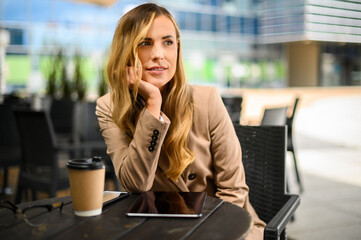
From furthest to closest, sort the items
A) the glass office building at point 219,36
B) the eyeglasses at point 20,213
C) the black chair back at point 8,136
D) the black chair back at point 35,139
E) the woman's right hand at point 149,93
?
1. the glass office building at point 219,36
2. the black chair back at point 8,136
3. the black chair back at point 35,139
4. the woman's right hand at point 149,93
5. the eyeglasses at point 20,213

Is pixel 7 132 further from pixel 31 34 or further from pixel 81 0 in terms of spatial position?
pixel 31 34

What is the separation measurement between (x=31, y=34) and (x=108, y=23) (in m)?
3.47

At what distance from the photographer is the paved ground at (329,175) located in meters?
3.06

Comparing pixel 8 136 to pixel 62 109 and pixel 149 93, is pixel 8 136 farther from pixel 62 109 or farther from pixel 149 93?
pixel 149 93

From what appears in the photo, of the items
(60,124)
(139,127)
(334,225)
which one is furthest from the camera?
(60,124)

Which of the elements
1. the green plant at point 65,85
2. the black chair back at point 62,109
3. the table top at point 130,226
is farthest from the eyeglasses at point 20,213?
the green plant at point 65,85

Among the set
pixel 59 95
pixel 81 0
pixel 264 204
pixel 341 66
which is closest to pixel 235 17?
pixel 341 66

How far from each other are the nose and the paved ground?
192cm

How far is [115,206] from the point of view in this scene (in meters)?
1.12

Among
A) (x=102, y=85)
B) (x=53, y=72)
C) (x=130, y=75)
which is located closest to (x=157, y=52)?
(x=130, y=75)

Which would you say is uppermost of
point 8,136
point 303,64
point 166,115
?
point 303,64

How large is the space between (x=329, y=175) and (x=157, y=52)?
4018mm

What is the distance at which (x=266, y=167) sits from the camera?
5.42 ft

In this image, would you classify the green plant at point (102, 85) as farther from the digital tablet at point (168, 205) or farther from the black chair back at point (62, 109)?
the digital tablet at point (168, 205)
